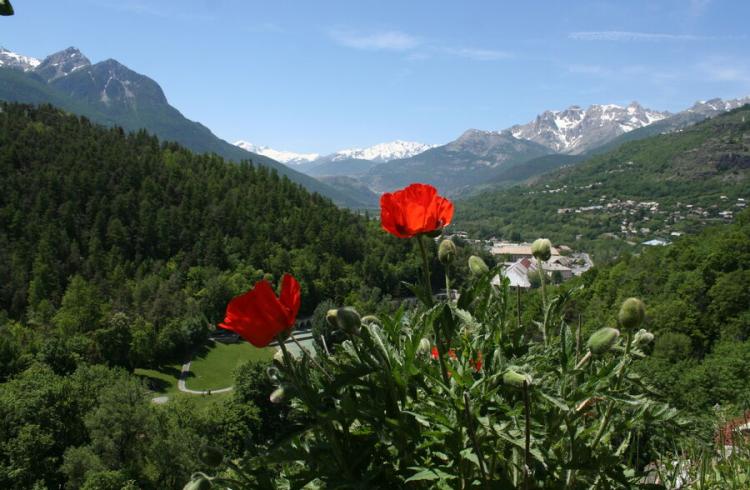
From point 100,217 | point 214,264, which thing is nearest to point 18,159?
point 100,217

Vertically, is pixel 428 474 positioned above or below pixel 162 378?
above

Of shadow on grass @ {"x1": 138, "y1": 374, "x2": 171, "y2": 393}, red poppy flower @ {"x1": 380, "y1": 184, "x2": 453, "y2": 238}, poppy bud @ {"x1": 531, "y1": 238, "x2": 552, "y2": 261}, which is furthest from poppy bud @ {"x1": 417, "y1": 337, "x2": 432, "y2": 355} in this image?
shadow on grass @ {"x1": 138, "y1": 374, "x2": 171, "y2": 393}

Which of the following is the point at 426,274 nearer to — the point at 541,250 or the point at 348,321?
the point at 348,321

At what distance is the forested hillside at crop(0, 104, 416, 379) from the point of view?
52.0 metres

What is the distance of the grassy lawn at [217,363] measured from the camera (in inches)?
1790

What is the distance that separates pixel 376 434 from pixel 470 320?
0.47 m

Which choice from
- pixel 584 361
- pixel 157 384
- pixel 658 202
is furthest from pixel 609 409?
pixel 658 202

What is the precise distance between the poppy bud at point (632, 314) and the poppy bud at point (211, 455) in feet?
5.07

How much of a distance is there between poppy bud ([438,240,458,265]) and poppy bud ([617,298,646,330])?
2.16 feet

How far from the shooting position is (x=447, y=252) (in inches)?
80.1

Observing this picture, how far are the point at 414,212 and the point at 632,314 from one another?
2.95ft

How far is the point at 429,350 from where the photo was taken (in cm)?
187

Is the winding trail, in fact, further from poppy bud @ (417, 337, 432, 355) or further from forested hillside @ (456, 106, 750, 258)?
forested hillside @ (456, 106, 750, 258)

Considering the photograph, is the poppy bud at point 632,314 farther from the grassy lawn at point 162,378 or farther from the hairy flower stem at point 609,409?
the grassy lawn at point 162,378
